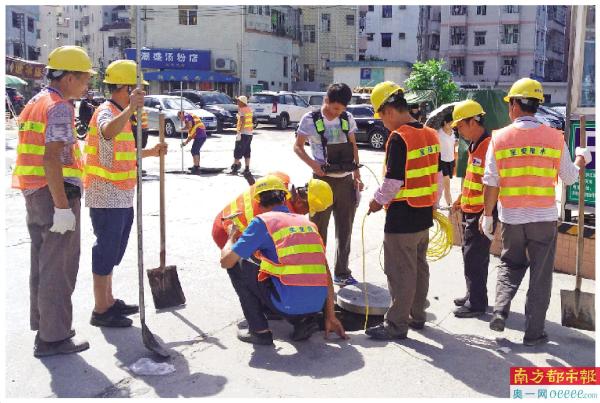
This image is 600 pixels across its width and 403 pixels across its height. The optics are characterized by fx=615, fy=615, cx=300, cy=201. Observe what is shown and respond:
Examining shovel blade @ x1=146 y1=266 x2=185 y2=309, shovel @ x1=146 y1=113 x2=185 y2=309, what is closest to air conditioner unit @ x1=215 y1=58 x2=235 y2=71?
shovel @ x1=146 y1=113 x2=185 y2=309

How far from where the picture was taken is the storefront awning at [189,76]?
3947cm

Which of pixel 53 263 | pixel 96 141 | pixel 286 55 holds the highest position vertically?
pixel 286 55

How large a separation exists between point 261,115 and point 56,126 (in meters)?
22.5

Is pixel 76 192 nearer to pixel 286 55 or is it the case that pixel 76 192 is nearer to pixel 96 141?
pixel 96 141

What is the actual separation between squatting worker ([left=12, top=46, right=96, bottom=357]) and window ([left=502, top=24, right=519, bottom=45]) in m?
54.1

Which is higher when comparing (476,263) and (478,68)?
(478,68)

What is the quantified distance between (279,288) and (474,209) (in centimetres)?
183

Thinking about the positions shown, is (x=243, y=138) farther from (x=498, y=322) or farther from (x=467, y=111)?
(x=498, y=322)

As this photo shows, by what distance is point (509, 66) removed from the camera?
175 feet

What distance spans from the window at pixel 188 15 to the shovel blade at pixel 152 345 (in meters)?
40.2

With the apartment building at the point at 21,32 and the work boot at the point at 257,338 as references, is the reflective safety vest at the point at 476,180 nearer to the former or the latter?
the work boot at the point at 257,338

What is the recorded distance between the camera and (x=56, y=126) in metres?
3.77

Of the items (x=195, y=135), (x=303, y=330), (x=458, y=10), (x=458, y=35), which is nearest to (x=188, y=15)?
(x=458, y=35)

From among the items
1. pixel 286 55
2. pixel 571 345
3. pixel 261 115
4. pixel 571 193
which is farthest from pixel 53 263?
pixel 286 55
